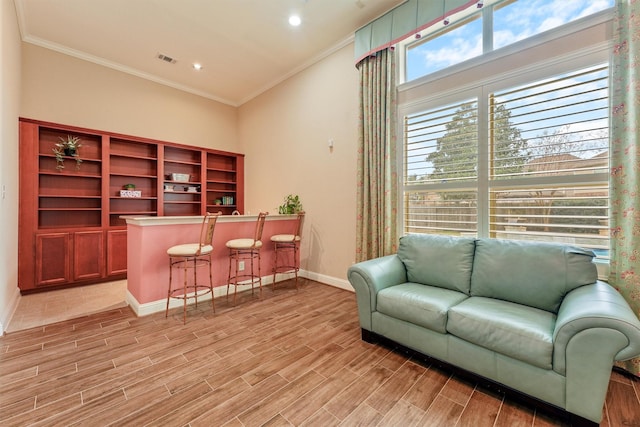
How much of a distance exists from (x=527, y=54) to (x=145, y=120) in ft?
18.2

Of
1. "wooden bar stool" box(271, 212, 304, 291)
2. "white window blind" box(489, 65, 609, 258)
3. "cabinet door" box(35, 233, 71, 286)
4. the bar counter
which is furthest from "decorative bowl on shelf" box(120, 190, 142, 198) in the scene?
"white window blind" box(489, 65, 609, 258)

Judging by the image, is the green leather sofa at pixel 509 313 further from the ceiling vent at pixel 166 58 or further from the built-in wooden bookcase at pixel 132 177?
the ceiling vent at pixel 166 58

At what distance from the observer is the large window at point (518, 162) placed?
210 centimetres

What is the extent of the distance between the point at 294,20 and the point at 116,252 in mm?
4367

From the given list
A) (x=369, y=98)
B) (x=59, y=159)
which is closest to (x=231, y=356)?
(x=369, y=98)

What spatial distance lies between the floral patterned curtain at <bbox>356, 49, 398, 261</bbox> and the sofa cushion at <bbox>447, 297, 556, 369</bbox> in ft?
4.44

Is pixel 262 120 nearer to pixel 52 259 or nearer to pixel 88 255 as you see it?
pixel 88 255

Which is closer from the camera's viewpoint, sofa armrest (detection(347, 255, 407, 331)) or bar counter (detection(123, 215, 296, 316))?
sofa armrest (detection(347, 255, 407, 331))

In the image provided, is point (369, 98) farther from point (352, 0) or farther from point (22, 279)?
point (22, 279)

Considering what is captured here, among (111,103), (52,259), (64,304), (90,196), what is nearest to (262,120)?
(111,103)

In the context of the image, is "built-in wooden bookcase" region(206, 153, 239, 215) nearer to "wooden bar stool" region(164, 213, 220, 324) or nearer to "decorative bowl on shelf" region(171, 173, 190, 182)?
"decorative bowl on shelf" region(171, 173, 190, 182)

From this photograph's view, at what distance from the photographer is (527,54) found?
2.38m

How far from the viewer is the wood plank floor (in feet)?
4.91

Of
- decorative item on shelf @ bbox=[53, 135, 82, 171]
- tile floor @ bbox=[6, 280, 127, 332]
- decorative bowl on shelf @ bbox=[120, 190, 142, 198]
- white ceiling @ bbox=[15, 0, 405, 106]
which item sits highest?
white ceiling @ bbox=[15, 0, 405, 106]
